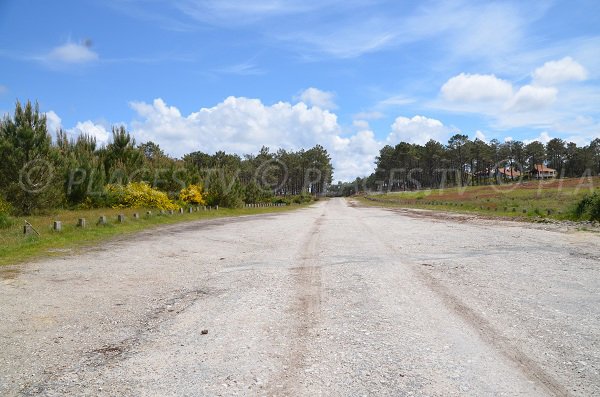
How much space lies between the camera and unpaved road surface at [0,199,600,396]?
4078mm

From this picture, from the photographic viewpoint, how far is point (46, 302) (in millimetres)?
6562

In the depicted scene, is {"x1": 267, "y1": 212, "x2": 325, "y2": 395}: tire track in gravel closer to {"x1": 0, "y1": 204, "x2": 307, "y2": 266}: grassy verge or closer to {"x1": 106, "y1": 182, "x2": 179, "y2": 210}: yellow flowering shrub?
{"x1": 0, "y1": 204, "x2": 307, "y2": 266}: grassy verge

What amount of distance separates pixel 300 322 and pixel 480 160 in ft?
420

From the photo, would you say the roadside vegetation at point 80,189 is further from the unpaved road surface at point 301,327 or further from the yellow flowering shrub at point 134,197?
the unpaved road surface at point 301,327

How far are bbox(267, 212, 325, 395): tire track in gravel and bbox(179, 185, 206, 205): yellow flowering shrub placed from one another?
83.3 feet

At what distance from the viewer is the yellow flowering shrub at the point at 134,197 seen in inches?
1131

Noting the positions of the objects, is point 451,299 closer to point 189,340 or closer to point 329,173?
point 189,340

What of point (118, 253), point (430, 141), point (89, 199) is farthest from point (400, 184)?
point (118, 253)

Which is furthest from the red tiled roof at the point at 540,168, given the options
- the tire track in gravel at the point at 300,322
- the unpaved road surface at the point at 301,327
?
the tire track in gravel at the point at 300,322

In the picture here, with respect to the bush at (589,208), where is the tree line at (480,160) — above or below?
above

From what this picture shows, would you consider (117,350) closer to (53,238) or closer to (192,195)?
(53,238)

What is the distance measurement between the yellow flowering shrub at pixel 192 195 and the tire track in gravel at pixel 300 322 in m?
25.4

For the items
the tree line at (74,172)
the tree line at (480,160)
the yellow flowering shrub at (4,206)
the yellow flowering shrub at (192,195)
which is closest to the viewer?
the yellow flowering shrub at (4,206)

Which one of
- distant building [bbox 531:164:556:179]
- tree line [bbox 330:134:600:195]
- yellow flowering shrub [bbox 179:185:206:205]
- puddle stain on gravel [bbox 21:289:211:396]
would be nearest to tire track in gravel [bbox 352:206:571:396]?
puddle stain on gravel [bbox 21:289:211:396]
